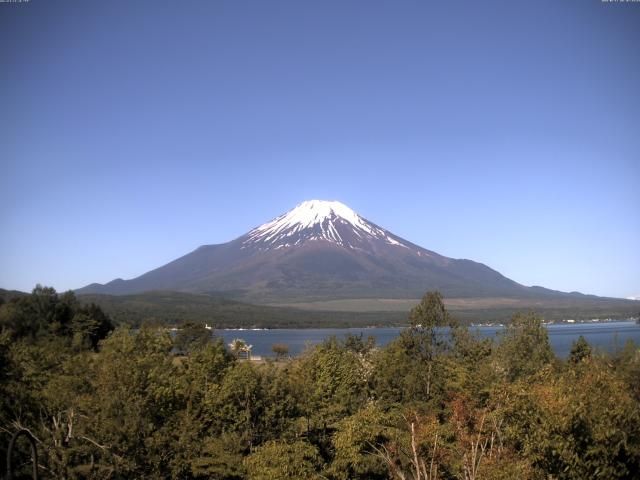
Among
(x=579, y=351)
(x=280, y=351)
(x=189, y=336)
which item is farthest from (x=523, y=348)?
(x=280, y=351)

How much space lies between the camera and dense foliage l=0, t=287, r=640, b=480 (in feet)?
47.0

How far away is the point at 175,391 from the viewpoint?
21.6m

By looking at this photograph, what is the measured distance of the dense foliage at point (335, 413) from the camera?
1433 centimetres

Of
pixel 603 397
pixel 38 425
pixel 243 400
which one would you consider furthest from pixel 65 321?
pixel 603 397

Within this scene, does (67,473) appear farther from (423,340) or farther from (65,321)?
(65,321)

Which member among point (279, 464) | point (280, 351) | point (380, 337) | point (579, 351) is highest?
point (579, 351)

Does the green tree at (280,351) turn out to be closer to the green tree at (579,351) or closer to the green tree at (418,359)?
the green tree at (579,351)

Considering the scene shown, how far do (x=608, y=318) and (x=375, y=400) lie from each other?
19725 cm

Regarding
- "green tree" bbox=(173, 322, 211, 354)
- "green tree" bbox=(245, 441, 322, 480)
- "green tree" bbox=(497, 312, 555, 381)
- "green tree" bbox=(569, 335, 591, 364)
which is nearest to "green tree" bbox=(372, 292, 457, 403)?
"green tree" bbox=(497, 312, 555, 381)

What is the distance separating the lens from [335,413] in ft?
80.0

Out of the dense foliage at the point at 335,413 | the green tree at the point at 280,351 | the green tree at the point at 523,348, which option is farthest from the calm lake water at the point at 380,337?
the dense foliage at the point at 335,413

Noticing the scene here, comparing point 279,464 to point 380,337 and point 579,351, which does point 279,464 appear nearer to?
point 579,351

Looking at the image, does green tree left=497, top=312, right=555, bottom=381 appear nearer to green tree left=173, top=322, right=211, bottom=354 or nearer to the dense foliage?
the dense foliage

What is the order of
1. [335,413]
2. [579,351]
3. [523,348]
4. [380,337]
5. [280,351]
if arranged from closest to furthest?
[335,413] → [523,348] → [579,351] → [280,351] → [380,337]
